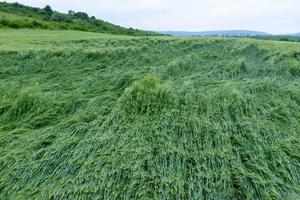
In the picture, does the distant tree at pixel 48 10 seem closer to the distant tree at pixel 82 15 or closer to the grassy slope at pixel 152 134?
the distant tree at pixel 82 15

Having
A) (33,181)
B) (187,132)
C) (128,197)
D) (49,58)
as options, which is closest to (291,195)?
(187,132)

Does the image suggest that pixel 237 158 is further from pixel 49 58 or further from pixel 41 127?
pixel 49 58

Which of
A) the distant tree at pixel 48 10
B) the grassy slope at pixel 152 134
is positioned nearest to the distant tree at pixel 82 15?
the distant tree at pixel 48 10

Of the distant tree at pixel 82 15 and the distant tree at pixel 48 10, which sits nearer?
the distant tree at pixel 48 10

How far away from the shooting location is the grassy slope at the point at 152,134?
1.76 m

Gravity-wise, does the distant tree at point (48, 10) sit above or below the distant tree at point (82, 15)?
above

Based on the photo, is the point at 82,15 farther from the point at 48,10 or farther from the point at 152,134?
the point at 152,134

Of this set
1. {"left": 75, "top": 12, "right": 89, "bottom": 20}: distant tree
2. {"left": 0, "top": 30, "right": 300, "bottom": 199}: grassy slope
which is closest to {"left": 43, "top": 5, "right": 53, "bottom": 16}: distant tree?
{"left": 75, "top": 12, "right": 89, "bottom": 20}: distant tree

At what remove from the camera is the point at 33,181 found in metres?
1.83

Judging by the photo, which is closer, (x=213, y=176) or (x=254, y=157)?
(x=213, y=176)

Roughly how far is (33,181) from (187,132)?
896mm

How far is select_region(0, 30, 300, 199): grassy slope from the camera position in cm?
176

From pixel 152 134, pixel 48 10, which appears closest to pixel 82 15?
pixel 48 10

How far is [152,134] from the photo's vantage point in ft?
6.57
